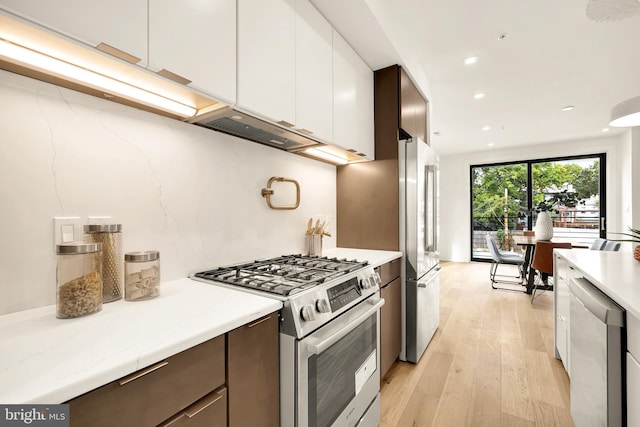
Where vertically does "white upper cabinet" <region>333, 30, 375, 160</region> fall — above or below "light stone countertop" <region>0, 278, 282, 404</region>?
above

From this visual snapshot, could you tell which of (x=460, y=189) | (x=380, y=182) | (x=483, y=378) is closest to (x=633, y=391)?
(x=483, y=378)

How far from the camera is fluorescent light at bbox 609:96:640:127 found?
1575 millimetres

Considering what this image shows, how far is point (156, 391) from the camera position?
691 mm

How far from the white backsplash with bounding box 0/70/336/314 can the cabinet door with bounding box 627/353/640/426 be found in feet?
5.61

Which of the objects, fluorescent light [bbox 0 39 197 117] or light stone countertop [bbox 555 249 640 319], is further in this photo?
light stone countertop [bbox 555 249 640 319]

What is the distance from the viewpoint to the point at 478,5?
2080 mm

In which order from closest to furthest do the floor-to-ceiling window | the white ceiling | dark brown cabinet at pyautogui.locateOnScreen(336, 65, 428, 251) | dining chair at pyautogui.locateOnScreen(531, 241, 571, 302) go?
the white ceiling, dark brown cabinet at pyautogui.locateOnScreen(336, 65, 428, 251), dining chair at pyautogui.locateOnScreen(531, 241, 571, 302), the floor-to-ceiling window

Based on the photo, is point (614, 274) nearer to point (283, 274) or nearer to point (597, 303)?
point (597, 303)

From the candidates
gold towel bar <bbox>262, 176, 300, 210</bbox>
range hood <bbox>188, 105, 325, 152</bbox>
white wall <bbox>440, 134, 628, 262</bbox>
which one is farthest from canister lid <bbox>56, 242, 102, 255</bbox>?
white wall <bbox>440, 134, 628, 262</bbox>

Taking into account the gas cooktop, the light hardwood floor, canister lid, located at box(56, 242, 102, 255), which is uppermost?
canister lid, located at box(56, 242, 102, 255)

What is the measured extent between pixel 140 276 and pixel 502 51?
333 centimetres

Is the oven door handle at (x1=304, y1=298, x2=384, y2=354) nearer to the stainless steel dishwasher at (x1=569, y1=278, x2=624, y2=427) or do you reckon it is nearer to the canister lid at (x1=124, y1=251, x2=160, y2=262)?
the canister lid at (x1=124, y1=251, x2=160, y2=262)

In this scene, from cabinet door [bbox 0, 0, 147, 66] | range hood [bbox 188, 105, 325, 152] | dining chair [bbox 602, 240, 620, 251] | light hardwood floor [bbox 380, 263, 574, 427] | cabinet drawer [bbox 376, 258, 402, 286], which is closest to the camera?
cabinet door [bbox 0, 0, 147, 66]

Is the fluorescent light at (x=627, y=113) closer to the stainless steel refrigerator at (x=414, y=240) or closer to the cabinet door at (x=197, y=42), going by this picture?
the stainless steel refrigerator at (x=414, y=240)
